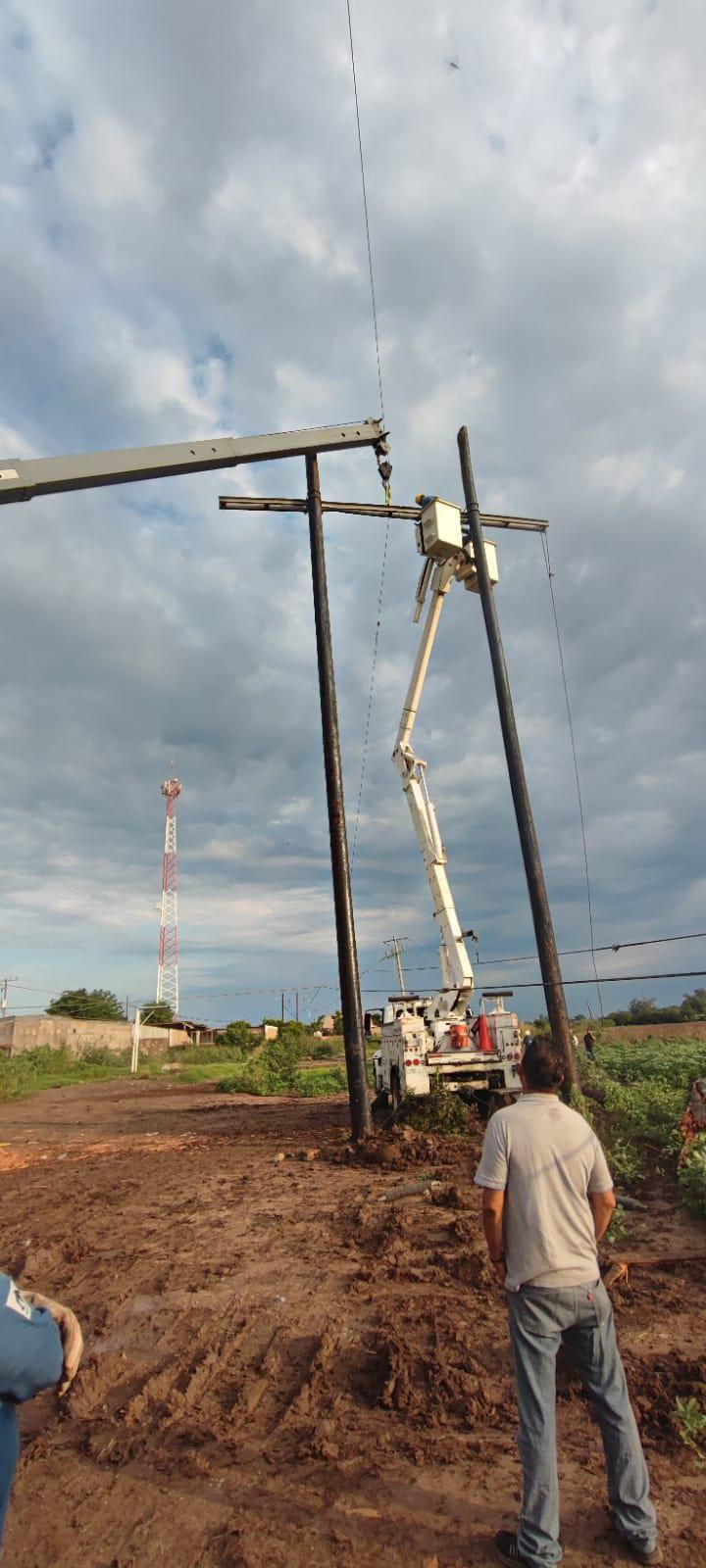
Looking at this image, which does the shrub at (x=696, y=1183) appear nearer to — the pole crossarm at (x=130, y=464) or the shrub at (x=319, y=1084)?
the pole crossarm at (x=130, y=464)

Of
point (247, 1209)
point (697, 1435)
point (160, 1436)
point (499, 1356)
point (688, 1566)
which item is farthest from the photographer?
point (247, 1209)

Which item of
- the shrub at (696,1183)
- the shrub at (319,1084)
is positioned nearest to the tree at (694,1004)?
the shrub at (319,1084)

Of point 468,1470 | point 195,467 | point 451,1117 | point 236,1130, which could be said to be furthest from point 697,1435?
point 236,1130

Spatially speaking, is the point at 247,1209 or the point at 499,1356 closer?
the point at 499,1356

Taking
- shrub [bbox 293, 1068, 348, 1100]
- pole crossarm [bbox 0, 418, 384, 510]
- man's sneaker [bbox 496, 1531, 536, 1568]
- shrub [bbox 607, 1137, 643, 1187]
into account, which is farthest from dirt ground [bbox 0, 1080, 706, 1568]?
shrub [bbox 293, 1068, 348, 1100]

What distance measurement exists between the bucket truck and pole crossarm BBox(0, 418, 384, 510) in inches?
154

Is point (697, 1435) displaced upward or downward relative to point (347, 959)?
downward

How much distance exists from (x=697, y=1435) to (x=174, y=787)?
179 ft

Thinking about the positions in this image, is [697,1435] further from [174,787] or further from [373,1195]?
[174,787]

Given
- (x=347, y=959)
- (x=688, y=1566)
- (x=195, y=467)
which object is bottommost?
(x=688, y=1566)

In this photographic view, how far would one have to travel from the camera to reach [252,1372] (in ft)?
13.9

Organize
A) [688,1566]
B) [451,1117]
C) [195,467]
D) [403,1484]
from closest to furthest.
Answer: [688,1566] → [403,1484] → [195,467] → [451,1117]

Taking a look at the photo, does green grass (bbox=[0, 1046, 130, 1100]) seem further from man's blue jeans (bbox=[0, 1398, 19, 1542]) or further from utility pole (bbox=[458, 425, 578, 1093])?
man's blue jeans (bbox=[0, 1398, 19, 1542])

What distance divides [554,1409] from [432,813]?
37.6 ft
